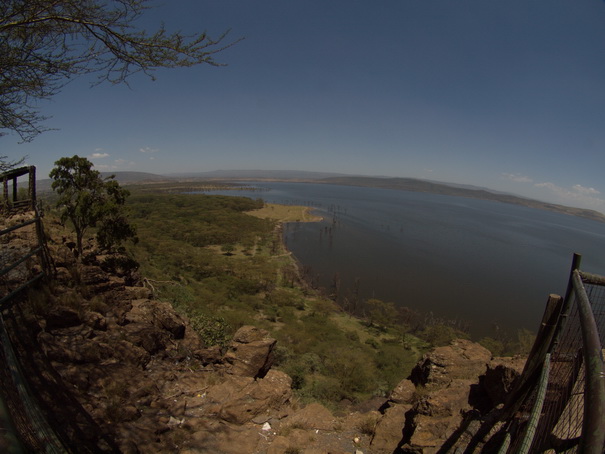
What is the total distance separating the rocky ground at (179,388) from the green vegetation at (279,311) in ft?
10.7

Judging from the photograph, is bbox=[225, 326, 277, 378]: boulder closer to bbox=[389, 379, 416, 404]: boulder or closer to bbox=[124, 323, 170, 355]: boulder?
bbox=[124, 323, 170, 355]: boulder

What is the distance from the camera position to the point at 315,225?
84812mm

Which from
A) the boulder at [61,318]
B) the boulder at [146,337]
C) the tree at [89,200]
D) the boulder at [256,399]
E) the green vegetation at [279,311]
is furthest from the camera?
the green vegetation at [279,311]

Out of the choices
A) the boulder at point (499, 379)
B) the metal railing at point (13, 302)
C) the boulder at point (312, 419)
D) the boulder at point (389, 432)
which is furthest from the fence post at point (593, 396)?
the boulder at point (312, 419)

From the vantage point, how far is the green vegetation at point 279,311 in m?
15.4

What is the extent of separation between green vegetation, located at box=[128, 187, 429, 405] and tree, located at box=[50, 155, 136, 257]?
3.47m

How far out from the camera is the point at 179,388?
21.3 ft

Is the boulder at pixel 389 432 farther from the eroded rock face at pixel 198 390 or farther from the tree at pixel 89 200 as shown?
the tree at pixel 89 200

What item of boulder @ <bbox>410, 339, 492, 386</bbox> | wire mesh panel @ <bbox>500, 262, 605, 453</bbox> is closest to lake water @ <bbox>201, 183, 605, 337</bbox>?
boulder @ <bbox>410, 339, 492, 386</bbox>

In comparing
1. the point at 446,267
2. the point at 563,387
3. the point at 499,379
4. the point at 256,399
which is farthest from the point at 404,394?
the point at 446,267

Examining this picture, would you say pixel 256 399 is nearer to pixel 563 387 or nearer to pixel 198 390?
pixel 198 390

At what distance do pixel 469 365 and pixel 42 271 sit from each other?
11608 mm

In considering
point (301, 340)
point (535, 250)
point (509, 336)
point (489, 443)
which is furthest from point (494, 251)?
point (489, 443)

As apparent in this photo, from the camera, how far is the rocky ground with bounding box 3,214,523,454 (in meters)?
4.71
